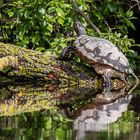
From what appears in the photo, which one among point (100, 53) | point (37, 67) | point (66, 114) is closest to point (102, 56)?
point (100, 53)

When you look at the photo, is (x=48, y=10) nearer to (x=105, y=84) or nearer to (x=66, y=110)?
(x=105, y=84)

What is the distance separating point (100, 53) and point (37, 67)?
0.71m

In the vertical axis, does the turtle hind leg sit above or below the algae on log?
above

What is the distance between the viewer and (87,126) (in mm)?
3014

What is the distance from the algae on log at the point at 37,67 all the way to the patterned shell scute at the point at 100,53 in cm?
20

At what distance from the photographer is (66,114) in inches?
135

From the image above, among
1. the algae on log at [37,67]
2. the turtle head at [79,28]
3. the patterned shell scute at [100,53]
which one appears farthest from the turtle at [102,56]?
the turtle head at [79,28]

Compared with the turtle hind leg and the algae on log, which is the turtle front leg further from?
the turtle hind leg

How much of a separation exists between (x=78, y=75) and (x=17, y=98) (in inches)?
48.9

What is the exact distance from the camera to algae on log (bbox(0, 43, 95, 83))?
5086 millimetres

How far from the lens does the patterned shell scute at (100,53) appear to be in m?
5.20

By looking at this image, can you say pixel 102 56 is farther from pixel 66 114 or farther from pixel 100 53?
pixel 66 114

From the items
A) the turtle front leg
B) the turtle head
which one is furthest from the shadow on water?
the turtle head

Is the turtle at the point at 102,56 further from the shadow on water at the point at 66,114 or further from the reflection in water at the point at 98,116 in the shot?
the reflection in water at the point at 98,116
